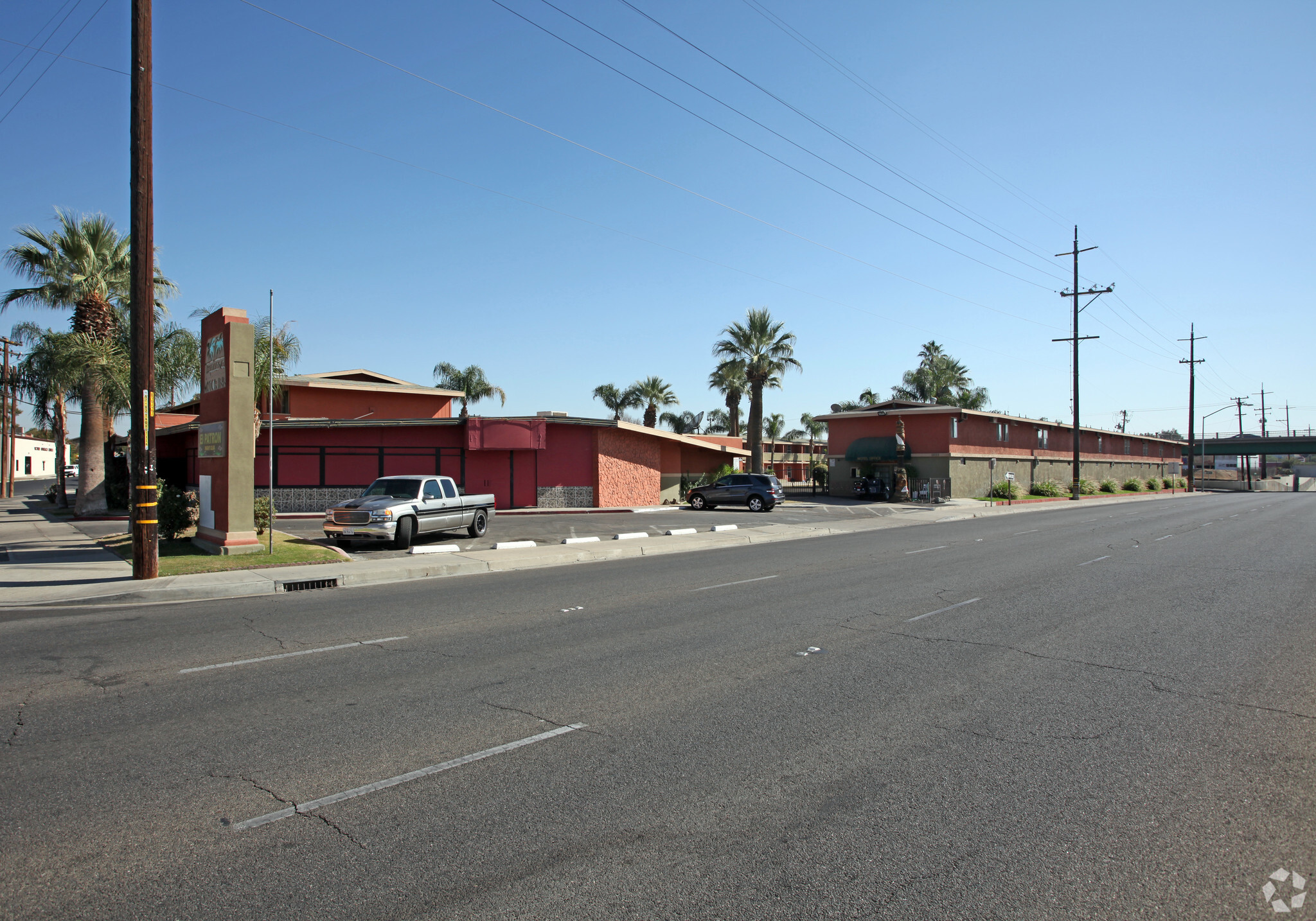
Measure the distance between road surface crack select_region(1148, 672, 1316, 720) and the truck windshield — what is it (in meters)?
16.7

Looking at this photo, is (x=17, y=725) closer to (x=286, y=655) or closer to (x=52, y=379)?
(x=286, y=655)

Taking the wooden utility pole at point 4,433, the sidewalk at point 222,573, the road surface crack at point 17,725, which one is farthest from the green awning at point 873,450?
the wooden utility pole at point 4,433

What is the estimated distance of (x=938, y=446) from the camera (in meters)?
43.9

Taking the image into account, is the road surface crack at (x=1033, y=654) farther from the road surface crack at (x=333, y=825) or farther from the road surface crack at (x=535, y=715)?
the road surface crack at (x=333, y=825)

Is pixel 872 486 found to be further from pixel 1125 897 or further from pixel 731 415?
pixel 1125 897

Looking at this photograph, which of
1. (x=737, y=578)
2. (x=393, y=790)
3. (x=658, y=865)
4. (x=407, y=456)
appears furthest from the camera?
(x=407, y=456)

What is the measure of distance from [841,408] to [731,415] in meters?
18.1

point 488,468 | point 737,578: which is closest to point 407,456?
point 488,468

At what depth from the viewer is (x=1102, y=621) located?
9703mm

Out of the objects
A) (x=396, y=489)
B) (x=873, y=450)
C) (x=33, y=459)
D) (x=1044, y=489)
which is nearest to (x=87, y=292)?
(x=396, y=489)

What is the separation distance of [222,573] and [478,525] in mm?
8011

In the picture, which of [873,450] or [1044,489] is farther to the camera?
[1044,489]

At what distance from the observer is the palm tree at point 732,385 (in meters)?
45.9

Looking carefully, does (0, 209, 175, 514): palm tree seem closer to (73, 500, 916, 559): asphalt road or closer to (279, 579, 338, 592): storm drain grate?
(73, 500, 916, 559): asphalt road
